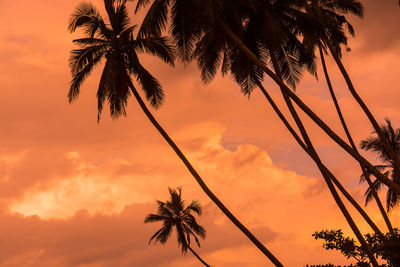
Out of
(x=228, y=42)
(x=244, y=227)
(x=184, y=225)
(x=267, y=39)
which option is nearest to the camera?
(x=244, y=227)

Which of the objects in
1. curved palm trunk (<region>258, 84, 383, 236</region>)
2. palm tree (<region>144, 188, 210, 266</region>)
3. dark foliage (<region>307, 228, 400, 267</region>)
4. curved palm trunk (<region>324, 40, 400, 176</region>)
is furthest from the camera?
palm tree (<region>144, 188, 210, 266</region>)

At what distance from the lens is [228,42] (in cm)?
2036

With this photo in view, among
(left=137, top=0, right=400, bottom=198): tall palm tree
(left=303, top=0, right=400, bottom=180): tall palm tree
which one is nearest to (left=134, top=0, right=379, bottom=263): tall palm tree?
(left=137, top=0, right=400, bottom=198): tall palm tree

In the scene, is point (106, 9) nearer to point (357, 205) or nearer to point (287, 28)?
point (287, 28)

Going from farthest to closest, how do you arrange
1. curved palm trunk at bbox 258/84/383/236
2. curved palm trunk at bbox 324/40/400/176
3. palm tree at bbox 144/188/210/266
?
palm tree at bbox 144/188/210/266 → curved palm trunk at bbox 324/40/400/176 → curved palm trunk at bbox 258/84/383/236

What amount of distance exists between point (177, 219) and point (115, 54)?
27.1 metres

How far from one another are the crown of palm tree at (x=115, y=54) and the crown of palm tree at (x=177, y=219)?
80.7 feet

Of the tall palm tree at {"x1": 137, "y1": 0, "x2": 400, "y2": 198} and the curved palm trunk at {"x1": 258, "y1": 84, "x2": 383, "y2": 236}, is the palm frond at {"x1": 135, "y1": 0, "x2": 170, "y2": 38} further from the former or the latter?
the curved palm trunk at {"x1": 258, "y1": 84, "x2": 383, "y2": 236}

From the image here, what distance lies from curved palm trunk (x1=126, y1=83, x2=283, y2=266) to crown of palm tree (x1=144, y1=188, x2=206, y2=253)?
25943mm

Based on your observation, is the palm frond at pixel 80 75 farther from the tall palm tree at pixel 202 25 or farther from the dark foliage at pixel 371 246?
the dark foliage at pixel 371 246

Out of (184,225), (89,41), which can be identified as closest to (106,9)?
(89,41)

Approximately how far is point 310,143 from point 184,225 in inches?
1124

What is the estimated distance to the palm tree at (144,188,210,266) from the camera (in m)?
45.1

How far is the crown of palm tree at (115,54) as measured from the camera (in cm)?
2123
